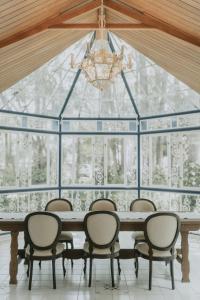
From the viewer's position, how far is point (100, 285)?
4.69 m

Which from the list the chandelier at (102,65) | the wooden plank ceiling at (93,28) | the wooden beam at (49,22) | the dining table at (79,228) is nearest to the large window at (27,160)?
the wooden plank ceiling at (93,28)

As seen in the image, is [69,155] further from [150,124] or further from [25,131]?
[150,124]

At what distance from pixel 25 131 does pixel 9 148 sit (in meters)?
0.61

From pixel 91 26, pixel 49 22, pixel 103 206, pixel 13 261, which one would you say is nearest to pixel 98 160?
pixel 103 206

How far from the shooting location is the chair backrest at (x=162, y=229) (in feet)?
15.0

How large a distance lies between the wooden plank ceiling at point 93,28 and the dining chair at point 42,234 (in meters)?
2.55

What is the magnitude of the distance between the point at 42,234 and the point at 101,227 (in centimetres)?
84

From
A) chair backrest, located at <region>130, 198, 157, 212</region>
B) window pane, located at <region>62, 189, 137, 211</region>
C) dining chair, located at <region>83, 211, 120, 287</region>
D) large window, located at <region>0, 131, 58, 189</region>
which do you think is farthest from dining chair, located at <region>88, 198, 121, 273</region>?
window pane, located at <region>62, 189, 137, 211</region>

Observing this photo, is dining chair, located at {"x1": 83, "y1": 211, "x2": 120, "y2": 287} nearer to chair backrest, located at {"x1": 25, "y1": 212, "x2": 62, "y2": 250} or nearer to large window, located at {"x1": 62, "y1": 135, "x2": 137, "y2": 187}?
chair backrest, located at {"x1": 25, "y1": 212, "x2": 62, "y2": 250}

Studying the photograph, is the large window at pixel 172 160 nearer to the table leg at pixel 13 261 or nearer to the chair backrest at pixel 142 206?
the chair backrest at pixel 142 206

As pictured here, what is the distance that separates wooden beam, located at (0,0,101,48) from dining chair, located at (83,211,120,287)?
2.77 metres

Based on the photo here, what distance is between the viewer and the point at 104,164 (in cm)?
899

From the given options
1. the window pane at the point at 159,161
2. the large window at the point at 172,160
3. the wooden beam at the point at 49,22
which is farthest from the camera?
the window pane at the point at 159,161

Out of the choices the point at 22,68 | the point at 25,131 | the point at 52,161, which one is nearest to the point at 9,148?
the point at 25,131
